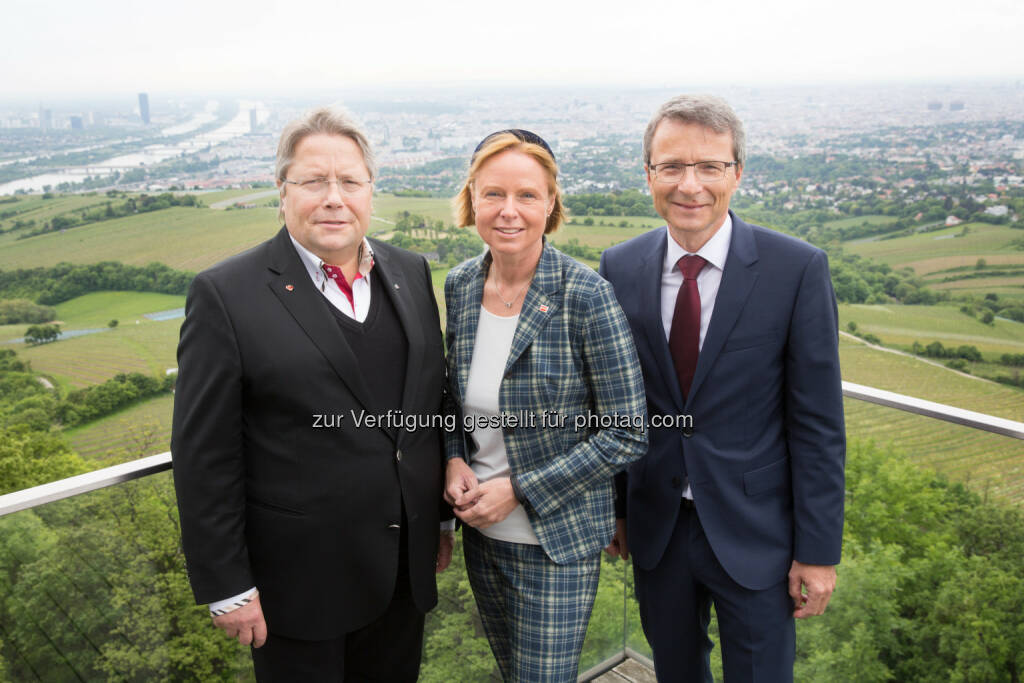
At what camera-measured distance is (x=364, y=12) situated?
5544 cm

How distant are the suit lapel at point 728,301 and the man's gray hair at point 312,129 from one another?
1113 mm

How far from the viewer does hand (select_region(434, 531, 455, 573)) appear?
7.45 feet

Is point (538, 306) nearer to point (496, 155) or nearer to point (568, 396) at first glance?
point (568, 396)

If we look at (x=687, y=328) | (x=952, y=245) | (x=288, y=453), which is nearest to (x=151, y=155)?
(x=288, y=453)

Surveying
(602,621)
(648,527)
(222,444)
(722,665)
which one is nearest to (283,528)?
(222,444)

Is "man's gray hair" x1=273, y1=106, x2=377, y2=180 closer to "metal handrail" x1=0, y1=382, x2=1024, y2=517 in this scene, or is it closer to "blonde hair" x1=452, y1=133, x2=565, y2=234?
"blonde hair" x1=452, y1=133, x2=565, y2=234

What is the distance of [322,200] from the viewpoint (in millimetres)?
1771

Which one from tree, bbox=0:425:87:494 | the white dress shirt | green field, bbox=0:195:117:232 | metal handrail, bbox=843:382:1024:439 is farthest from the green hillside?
green field, bbox=0:195:117:232

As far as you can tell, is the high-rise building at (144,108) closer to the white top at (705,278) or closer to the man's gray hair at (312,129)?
the man's gray hair at (312,129)

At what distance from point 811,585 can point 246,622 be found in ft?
5.17

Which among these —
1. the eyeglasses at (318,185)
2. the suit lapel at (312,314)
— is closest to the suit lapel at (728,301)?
the suit lapel at (312,314)

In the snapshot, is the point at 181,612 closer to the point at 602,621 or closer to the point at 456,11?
the point at 602,621

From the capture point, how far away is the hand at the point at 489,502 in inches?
74.1

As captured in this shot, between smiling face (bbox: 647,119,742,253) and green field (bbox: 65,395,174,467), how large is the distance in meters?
19.9
